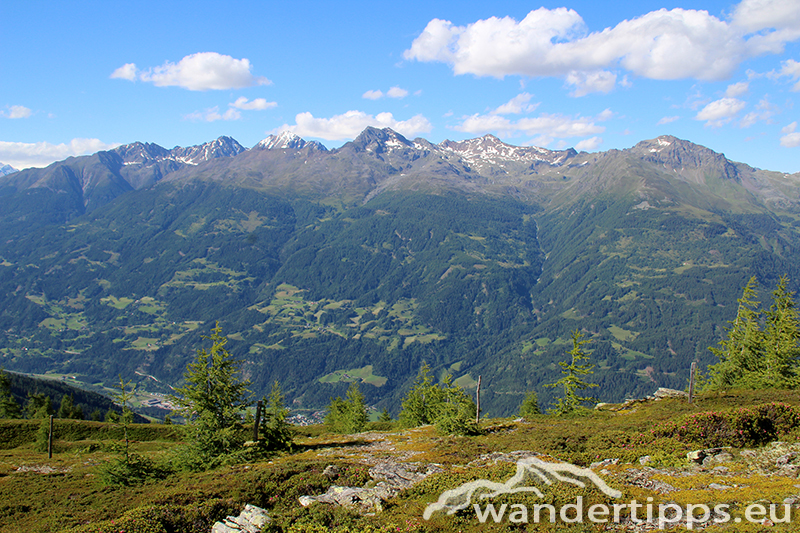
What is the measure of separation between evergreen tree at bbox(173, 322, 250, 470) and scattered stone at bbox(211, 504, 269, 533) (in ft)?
50.7

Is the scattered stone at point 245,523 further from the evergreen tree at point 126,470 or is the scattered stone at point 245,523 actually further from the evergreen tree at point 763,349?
the evergreen tree at point 763,349

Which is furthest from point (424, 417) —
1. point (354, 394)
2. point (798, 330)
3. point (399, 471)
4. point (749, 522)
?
point (749, 522)

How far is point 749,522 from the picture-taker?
1816 centimetres

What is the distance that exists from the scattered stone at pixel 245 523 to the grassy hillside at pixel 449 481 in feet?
2.50

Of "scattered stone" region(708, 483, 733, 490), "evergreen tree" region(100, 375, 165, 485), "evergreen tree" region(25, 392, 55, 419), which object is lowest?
"evergreen tree" region(25, 392, 55, 419)

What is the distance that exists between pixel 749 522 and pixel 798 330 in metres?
58.6

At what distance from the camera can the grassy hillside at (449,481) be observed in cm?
2153

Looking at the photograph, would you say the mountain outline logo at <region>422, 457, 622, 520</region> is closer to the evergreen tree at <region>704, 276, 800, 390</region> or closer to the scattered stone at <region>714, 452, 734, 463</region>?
the scattered stone at <region>714, 452, 734, 463</region>

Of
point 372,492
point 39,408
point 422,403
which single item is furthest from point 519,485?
point 39,408

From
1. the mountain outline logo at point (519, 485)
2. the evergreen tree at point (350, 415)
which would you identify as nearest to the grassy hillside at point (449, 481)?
the mountain outline logo at point (519, 485)

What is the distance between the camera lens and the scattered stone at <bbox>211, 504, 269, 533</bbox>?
2172 cm

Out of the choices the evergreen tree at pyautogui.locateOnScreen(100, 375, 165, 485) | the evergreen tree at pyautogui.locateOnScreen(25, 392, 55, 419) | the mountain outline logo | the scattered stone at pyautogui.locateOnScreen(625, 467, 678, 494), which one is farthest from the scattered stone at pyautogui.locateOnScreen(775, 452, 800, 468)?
the evergreen tree at pyautogui.locateOnScreen(25, 392, 55, 419)

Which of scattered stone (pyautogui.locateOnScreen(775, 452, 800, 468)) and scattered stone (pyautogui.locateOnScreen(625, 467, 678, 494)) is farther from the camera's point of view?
scattered stone (pyautogui.locateOnScreen(775, 452, 800, 468))

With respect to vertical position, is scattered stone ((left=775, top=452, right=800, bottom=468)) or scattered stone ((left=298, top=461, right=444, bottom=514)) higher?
scattered stone ((left=775, top=452, right=800, bottom=468))
